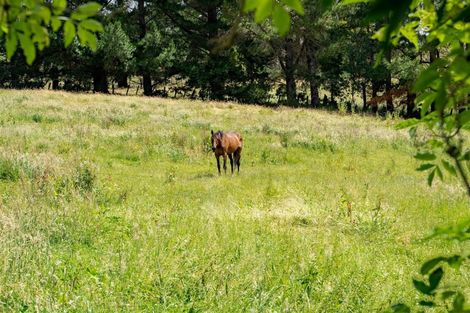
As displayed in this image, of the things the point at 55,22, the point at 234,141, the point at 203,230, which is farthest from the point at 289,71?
the point at 55,22

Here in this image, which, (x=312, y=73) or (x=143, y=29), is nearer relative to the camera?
(x=312, y=73)

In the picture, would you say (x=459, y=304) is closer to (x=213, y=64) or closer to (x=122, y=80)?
(x=213, y=64)

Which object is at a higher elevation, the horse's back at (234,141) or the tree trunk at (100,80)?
the tree trunk at (100,80)

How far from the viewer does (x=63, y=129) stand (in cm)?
2047

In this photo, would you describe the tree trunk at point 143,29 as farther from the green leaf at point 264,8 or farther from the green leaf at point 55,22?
the green leaf at point 264,8

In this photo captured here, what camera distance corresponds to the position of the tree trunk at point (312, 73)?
45.7m

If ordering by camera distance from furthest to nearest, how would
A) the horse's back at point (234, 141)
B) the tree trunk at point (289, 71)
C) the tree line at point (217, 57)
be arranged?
the tree trunk at point (289, 71) → the tree line at point (217, 57) → the horse's back at point (234, 141)

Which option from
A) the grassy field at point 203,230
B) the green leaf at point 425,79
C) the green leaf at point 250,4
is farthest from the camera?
the grassy field at point 203,230

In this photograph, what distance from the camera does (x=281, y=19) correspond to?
1.22 m

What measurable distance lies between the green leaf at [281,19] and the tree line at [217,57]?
39902mm

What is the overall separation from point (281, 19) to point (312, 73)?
45.9 metres

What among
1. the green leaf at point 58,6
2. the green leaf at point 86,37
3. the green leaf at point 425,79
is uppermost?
the green leaf at point 58,6

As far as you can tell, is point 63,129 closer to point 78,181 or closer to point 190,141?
point 190,141

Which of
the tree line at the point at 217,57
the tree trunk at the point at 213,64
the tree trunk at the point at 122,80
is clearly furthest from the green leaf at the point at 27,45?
the tree trunk at the point at 122,80
